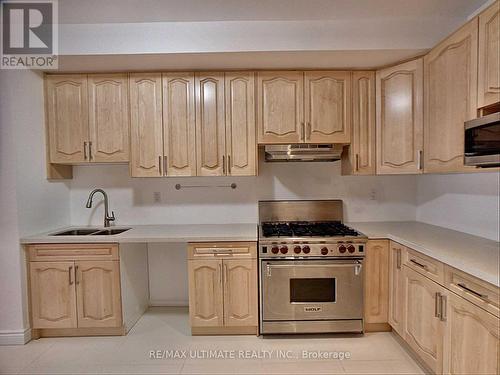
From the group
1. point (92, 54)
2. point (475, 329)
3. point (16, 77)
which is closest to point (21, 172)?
point (16, 77)

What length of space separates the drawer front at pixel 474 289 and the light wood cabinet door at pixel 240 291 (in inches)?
53.5

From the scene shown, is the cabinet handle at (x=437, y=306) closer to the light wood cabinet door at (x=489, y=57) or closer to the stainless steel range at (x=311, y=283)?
the stainless steel range at (x=311, y=283)

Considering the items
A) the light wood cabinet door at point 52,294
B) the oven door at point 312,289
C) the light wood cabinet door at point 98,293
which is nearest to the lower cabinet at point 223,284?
the oven door at point 312,289

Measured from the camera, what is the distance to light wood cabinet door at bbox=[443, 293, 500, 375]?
1.43 metres

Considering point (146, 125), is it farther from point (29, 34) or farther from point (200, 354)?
point (200, 354)

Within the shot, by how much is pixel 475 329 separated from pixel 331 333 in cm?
126

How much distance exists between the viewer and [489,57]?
5.85 ft

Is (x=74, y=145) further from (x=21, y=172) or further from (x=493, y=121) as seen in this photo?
(x=493, y=121)

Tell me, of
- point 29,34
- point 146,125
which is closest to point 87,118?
point 146,125

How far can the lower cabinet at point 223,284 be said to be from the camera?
2.56 m

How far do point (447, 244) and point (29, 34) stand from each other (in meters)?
3.37

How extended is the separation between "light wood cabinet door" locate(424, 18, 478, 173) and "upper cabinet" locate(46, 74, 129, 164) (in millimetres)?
2506

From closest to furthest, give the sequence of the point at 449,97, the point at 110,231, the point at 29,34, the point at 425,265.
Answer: the point at 425,265
the point at 449,97
the point at 29,34
the point at 110,231

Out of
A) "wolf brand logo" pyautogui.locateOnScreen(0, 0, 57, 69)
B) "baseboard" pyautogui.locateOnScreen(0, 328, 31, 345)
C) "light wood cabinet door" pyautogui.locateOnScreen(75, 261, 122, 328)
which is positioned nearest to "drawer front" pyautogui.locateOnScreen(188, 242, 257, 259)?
"light wood cabinet door" pyautogui.locateOnScreen(75, 261, 122, 328)
